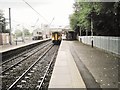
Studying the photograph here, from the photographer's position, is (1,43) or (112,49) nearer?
(112,49)

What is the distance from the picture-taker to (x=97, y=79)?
12.4 meters

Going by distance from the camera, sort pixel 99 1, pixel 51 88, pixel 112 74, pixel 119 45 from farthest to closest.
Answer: pixel 119 45
pixel 99 1
pixel 112 74
pixel 51 88

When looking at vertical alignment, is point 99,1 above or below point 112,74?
above

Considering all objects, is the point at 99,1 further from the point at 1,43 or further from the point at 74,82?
the point at 1,43

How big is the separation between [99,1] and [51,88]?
983 centimetres

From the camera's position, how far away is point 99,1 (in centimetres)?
1812

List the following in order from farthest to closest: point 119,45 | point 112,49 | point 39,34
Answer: point 39,34 < point 112,49 < point 119,45

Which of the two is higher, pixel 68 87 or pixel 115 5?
pixel 115 5

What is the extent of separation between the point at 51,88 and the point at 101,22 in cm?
2455

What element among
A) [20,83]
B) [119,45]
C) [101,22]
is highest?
[101,22]

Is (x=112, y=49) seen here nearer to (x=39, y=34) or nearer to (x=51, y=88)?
(x=51, y=88)

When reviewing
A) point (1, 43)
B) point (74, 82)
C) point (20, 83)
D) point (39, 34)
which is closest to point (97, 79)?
point (74, 82)

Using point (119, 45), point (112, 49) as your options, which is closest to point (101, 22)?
point (112, 49)

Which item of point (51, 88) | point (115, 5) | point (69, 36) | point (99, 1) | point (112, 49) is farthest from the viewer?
point (69, 36)
